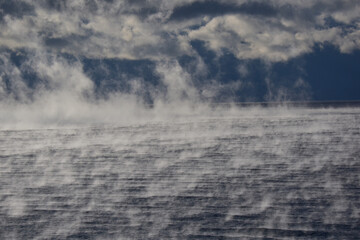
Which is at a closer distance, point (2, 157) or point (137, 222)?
point (137, 222)

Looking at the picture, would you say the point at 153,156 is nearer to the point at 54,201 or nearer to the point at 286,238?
the point at 54,201

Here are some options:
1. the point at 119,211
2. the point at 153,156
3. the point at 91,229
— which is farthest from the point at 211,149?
the point at 91,229

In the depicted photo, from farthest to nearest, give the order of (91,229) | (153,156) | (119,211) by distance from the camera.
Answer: (153,156) < (119,211) < (91,229)

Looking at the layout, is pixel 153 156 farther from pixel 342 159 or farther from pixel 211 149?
pixel 342 159

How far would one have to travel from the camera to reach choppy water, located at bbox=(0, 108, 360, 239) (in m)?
16.1

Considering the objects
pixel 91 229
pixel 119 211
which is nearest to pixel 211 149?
pixel 119 211

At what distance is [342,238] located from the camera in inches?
578

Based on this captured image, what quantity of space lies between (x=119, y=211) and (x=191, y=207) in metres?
3.79

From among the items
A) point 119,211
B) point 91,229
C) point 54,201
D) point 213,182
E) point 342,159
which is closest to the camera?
point 91,229

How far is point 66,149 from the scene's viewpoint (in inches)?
1449

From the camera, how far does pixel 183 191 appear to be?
69.8 feet

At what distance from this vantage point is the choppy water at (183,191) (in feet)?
52.7

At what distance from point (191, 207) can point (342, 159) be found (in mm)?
16457

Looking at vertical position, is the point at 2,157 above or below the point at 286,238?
above
